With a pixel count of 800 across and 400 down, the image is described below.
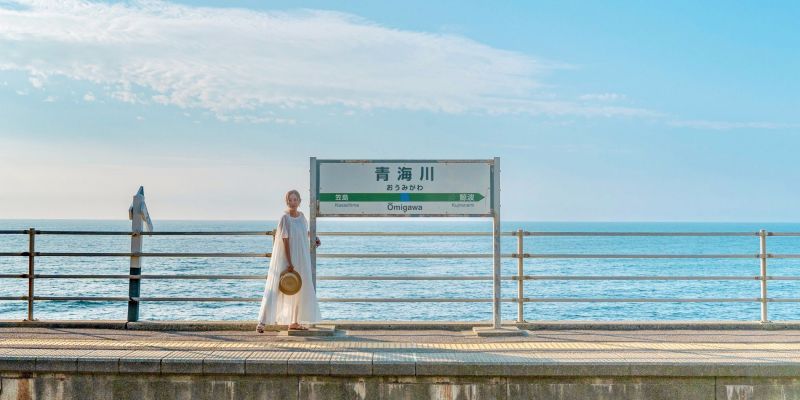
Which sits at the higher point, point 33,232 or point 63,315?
point 33,232

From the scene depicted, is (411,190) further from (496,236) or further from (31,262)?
(31,262)

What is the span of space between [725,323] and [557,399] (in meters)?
4.01

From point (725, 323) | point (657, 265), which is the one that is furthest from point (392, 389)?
point (657, 265)

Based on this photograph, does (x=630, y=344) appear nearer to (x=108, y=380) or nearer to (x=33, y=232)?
(x=108, y=380)

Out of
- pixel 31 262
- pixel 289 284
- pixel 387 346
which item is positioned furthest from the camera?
pixel 31 262

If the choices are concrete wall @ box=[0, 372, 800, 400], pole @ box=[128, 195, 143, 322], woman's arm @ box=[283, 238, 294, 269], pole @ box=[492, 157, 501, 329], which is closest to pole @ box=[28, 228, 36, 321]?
pole @ box=[128, 195, 143, 322]

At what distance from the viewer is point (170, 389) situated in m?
7.41

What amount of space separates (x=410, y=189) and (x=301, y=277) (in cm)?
167

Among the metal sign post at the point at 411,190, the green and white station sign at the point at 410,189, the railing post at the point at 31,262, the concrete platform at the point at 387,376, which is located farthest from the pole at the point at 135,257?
the concrete platform at the point at 387,376

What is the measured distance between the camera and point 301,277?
31.9 feet

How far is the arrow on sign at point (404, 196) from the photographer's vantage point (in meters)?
10.1

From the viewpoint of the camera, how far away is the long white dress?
967cm

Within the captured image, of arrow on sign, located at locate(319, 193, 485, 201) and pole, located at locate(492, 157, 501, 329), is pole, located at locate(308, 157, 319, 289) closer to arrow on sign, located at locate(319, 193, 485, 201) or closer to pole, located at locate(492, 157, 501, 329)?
arrow on sign, located at locate(319, 193, 485, 201)

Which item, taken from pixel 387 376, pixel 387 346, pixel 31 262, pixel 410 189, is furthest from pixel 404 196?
pixel 31 262
